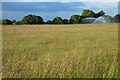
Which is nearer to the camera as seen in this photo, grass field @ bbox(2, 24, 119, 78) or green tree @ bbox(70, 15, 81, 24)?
grass field @ bbox(2, 24, 119, 78)

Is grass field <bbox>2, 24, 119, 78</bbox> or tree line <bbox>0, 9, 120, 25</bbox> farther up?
tree line <bbox>0, 9, 120, 25</bbox>

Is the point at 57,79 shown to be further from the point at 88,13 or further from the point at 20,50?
the point at 88,13

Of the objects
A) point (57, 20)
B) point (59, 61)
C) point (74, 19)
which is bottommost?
point (59, 61)

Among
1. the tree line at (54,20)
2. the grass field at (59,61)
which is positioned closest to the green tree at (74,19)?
the tree line at (54,20)

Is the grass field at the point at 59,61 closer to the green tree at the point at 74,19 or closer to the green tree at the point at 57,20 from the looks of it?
the green tree at the point at 57,20

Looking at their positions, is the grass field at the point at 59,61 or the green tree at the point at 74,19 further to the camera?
the green tree at the point at 74,19

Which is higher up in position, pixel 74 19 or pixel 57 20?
pixel 74 19

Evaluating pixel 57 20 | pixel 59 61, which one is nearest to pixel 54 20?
pixel 57 20

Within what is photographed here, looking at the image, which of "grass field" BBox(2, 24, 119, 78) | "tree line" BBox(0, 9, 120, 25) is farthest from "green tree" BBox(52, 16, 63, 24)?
"grass field" BBox(2, 24, 119, 78)

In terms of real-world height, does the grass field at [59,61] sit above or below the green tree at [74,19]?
below

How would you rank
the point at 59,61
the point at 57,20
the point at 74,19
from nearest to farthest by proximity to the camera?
the point at 59,61 → the point at 57,20 → the point at 74,19

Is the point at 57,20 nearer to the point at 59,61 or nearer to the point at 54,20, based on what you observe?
the point at 54,20

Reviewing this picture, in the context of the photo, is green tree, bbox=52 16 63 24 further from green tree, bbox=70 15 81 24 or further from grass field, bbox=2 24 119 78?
grass field, bbox=2 24 119 78

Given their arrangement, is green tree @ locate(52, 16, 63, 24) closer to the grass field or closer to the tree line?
the tree line
